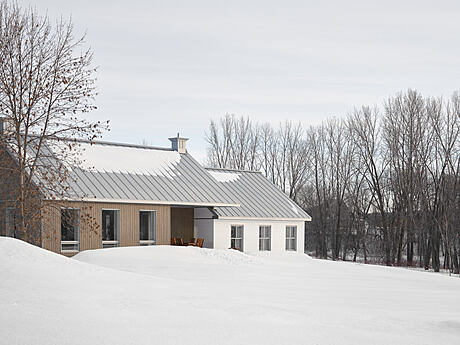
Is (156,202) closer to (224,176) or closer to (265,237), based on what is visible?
(265,237)

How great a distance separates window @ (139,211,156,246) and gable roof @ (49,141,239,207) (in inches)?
36.5

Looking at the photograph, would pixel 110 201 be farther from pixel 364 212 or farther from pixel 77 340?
pixel 364 212

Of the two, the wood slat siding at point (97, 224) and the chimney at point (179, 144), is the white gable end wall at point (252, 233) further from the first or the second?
the chimney at point (179, 144)

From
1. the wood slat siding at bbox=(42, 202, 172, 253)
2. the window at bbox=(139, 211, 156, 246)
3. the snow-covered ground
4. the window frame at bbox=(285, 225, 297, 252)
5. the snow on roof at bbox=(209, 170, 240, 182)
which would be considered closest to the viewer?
the snow-covered ground

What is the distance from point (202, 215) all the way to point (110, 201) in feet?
21.2

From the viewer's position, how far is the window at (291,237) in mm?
31672

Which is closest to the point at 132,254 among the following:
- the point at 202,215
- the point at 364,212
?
the point at 202,215

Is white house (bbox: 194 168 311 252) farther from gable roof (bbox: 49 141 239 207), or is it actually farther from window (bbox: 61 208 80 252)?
window (bbox: 61 208 80 252)

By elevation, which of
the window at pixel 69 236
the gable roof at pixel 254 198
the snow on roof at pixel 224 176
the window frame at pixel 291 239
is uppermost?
the snow on roof at pixel 224 176

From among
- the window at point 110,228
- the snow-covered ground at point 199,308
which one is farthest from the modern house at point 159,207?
the snow-covered ground at point 199,308

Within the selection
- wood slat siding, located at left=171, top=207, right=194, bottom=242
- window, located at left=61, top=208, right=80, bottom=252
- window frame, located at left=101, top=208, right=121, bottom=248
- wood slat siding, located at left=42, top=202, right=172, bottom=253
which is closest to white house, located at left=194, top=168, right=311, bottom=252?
wood slat siding, located at left=171, top=207, right=194, bottom=242

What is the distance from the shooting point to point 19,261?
1306cm

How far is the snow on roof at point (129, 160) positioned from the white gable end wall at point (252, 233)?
350 centimetres

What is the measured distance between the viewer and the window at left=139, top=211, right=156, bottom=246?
25281 millimetres
